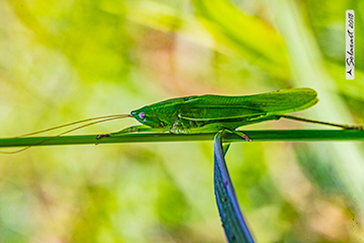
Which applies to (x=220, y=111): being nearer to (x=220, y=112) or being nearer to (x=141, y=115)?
(x=220, y=112)

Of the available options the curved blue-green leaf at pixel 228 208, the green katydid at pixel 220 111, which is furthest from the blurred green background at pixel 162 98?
the curved blue-green leaf at pixel 228 208

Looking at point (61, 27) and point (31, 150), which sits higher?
point (61, 27)

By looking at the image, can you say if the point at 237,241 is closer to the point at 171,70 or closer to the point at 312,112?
the point at 312,112

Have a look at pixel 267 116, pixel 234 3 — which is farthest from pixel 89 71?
pixel 267 116

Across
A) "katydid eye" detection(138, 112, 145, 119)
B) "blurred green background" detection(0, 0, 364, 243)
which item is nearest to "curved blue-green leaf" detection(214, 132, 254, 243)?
"katydid eye" detection(138, 112, 145, 119)

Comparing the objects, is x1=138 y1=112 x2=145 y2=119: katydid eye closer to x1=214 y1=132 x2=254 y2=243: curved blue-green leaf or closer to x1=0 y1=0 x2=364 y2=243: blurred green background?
x1=214 y1=132 x2=254 y2=243: curved blue-green leaf

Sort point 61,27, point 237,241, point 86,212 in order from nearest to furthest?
point 237,241 → point 86,212 → point 61,27

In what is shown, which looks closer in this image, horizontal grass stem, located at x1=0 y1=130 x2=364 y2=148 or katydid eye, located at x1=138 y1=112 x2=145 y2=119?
horizontal grass stem, located at x1=0 y1=130 x2=364 y2=148

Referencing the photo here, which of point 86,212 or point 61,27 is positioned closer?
point 86,212
